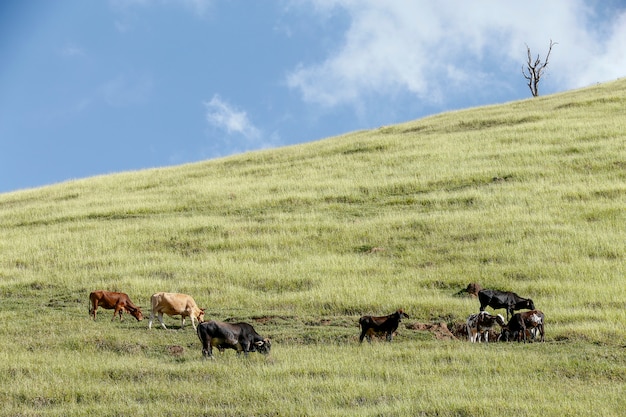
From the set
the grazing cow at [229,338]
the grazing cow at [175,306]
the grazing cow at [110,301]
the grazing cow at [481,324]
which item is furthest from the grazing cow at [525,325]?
the grazing cow at [110,301]

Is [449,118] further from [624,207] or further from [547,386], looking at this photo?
[547,386]

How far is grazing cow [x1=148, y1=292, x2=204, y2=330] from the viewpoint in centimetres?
2130

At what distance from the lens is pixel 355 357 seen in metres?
16.8

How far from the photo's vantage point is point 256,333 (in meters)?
17.7

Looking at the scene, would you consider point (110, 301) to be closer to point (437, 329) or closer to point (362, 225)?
point (437, 329)

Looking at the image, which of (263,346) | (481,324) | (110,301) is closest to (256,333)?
(263,346)

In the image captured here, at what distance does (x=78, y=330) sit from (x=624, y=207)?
21.1 metres

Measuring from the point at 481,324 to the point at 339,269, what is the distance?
8.39 m

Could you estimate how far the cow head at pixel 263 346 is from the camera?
681 inches

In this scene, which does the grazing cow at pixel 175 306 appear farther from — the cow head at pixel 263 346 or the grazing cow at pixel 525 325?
the grazing cow at pixel 525 325

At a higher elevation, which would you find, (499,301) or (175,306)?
(175,306)

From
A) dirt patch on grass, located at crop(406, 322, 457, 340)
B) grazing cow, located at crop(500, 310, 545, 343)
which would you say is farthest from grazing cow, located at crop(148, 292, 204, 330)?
grazing cow, located at crop(500, 310, 545, 343)

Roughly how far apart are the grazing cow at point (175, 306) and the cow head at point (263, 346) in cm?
412

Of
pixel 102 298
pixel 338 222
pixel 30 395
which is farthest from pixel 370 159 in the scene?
pixel 30 395
